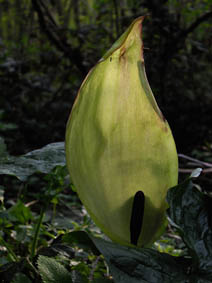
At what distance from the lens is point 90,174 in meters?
0.44

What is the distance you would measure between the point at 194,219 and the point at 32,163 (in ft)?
0.87

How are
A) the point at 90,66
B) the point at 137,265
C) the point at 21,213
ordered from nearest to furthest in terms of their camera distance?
the point at 137,265
the point at 21,213
the point at 90,66

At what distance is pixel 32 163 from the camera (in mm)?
566

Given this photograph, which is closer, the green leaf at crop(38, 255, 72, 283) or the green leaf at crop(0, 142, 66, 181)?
the green leaf at crop(38, 255, 72, 283)

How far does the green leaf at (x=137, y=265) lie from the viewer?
14.4 inches

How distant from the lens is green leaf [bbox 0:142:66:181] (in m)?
0.54

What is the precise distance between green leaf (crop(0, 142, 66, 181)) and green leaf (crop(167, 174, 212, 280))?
21 cm

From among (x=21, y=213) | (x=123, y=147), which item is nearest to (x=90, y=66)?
(x=21, y=213)

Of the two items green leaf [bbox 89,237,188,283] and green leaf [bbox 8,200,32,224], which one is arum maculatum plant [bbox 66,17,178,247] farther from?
green leaf [bbox 8,200,32,224]

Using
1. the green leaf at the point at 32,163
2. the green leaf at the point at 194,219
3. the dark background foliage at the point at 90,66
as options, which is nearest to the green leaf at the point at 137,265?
the green leaf at the point at 194,219

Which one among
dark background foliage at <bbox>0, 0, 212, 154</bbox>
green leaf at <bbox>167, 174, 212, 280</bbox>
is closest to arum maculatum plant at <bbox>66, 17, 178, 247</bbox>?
green leaf at <bbox>167, 174, 212, 280</bbox>

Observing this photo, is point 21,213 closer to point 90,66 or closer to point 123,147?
point 123,147

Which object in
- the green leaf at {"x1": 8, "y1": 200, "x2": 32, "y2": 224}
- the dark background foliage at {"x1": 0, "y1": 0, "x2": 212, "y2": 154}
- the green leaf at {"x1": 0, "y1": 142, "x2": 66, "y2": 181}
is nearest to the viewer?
the green leaf at {"x1": 0, "y1": 142, "x2": 66, "y2": 181}

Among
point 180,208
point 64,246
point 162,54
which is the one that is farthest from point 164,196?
point 162,54
